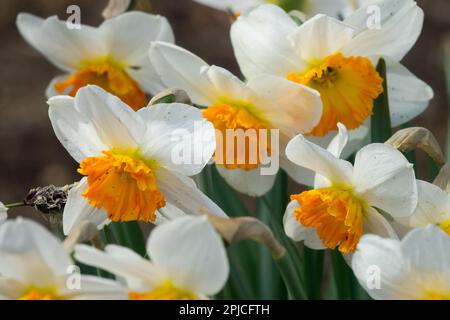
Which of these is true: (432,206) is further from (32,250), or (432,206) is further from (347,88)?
(32,250)

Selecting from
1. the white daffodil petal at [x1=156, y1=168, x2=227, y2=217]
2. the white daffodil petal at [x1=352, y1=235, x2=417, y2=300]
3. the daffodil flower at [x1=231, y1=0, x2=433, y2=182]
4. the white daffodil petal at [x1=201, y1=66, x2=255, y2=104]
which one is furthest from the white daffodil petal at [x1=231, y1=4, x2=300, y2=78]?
the white daffodil petal at [x1=352, y1=235, x2=417, y2=300]

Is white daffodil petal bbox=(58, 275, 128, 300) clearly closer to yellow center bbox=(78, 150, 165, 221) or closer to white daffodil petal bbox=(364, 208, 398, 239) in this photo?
yellow center bbox=(78, 150, 165, 221)

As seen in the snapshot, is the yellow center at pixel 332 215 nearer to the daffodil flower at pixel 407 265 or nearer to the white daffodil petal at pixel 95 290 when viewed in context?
the daffodil flower at pixel 407 265

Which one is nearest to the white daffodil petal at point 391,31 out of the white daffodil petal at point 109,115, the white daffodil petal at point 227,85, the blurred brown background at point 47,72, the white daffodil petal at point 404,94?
the white daffodil petal at point 404,94

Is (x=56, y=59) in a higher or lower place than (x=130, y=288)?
higher

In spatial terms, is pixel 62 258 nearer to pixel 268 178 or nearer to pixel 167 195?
pixel 167 195

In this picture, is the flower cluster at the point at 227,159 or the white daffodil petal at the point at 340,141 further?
the white daffodil petal at the point at 340,141

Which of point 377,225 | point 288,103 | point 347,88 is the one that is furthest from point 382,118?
point 377,225
